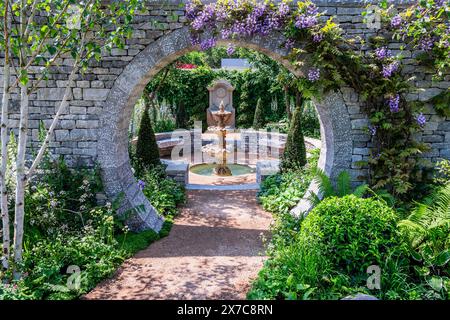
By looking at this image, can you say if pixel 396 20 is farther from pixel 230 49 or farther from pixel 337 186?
pixel 337 186

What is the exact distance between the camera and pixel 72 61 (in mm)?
5426

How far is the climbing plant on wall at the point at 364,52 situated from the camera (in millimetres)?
5188

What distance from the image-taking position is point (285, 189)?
24.9 ft

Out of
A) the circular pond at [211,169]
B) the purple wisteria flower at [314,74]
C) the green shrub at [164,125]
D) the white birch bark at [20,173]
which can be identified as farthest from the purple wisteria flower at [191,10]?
the green shrub at [164,125]

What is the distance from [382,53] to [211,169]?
6.56 metres

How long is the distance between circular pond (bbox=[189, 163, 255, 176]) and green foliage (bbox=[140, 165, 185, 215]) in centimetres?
237

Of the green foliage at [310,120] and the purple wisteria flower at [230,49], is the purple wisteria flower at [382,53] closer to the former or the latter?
the purple wisteria flower at [230,49]

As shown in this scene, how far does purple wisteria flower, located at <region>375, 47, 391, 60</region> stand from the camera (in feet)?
17.2

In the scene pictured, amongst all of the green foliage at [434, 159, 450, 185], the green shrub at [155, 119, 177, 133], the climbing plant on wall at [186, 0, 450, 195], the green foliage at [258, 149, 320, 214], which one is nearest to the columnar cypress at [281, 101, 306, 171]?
the green foliage at [258, 149, 320, 214]

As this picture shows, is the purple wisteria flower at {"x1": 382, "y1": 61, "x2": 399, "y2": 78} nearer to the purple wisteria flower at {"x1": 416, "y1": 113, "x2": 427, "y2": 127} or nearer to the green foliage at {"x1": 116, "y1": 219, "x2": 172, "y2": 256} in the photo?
the purple wisteria flower at {"x1": 416, "y1": 113, "x2": 427, "y2": 127}

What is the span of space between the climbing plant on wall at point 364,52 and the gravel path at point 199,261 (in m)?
2.24

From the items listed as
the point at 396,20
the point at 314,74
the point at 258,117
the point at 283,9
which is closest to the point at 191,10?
the point at 283,9

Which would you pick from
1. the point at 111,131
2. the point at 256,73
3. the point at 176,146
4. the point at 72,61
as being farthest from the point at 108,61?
the point at 256,73

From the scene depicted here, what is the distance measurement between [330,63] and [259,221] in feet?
9.78
